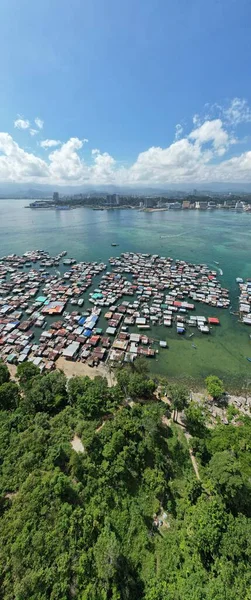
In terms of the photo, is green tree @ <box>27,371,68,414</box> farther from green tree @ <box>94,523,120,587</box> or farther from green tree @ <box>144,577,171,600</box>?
green tree @ <box>144,577,171,600</box>

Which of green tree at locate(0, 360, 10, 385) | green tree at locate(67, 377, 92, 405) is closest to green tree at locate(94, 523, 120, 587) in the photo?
green tree at locate(67, 377, 92, 405)

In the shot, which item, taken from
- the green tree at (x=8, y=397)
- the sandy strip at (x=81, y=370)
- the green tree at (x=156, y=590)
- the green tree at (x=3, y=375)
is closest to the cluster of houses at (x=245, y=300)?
the sandy strip at (x=81, y=370)

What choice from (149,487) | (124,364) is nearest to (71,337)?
(124,364)

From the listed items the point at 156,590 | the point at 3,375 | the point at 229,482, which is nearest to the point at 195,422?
the point at 229,482

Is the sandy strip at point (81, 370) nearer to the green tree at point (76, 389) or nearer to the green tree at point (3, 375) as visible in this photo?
the green tree at point (76, 389)

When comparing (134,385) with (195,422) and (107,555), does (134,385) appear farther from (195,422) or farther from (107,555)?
(107,555)
